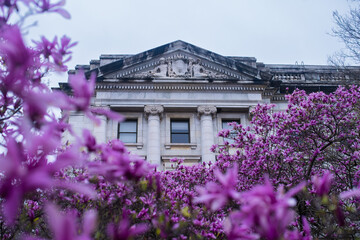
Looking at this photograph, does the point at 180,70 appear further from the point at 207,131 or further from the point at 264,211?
the point at 264,211

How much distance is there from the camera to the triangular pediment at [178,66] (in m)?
17.7

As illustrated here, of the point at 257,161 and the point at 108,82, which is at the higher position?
the point at 108,82

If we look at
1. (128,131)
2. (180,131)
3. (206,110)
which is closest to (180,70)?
(206,110)

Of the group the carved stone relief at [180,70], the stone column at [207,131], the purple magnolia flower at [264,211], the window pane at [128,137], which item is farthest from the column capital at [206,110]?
the purple magnolia flower at [264,211]

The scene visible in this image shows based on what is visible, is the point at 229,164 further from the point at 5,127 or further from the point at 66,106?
the point at 66,106

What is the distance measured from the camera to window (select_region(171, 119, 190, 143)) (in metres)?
17.4

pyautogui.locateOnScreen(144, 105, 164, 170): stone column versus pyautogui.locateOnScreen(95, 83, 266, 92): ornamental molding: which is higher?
pyautogui.locateOnScreen(95, 83, 266, 92): ornamental molding

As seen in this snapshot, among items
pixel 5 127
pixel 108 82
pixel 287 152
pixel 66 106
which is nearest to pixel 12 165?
pixel 66 106

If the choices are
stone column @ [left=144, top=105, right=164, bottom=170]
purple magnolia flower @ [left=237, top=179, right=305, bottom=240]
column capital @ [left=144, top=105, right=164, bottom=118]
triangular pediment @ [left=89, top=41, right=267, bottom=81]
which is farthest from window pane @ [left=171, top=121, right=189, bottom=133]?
purple magnolia flower @ [left=237, top=179, right=305, bottom=240]

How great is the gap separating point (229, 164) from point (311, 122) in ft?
9.25

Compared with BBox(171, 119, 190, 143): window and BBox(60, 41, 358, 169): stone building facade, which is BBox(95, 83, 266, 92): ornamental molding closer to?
BBox(60, 41, 358, 169): stone building facade

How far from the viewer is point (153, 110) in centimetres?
1697

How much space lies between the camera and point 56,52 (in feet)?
8.79

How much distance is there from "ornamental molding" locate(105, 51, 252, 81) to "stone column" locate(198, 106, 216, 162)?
210cm
